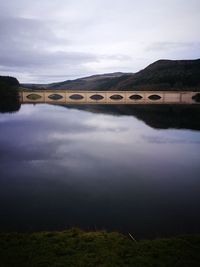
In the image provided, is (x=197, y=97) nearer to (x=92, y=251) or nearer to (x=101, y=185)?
(x=101, y=185)

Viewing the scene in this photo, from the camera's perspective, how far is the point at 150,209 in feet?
56.5

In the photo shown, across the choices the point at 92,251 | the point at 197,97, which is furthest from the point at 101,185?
the point at 197,97

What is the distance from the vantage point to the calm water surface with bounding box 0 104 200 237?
51.5 ft

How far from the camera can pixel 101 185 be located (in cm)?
2131

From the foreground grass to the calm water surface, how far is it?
7.53 ft

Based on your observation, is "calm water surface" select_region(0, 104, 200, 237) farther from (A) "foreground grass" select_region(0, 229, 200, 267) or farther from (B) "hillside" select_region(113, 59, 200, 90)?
(B) "hillside" select_region(113, 59, 200, 90)

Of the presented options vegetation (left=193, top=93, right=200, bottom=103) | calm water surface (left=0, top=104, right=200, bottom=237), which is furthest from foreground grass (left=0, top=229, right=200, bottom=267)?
vegetation (left=193, top=93, right=200, bottom=103)

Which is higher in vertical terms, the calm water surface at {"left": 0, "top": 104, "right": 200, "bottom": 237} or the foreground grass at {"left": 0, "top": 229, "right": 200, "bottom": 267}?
the foreground grass at {"left": 0, "top": 229, "right": 200, "bottom": 267}

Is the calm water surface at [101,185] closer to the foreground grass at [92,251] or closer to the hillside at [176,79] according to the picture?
the foreground grass at [92,251]

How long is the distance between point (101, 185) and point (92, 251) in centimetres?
1009

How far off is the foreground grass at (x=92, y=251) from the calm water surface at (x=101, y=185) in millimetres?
2296

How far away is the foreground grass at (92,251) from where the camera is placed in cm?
1032

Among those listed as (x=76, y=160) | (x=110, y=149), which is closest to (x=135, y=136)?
(x=110, y=149)

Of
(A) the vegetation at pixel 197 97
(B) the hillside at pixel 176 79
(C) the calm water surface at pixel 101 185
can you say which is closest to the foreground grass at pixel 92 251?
(C) the calm water surface at pixel 101 185
